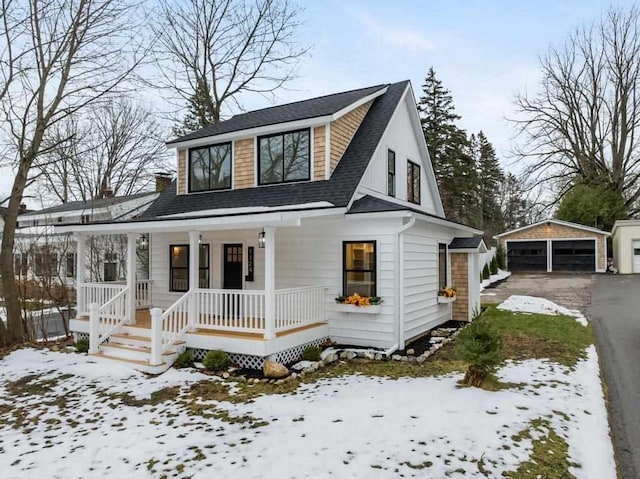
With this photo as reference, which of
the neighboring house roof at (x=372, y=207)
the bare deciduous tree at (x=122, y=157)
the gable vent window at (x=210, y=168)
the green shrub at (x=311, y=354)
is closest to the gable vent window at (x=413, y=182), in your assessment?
the neighboring house roof at (x=372, y=207)

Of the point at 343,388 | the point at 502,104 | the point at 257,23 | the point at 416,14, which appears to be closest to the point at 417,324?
the point at 343,388

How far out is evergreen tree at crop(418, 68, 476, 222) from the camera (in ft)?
98.9

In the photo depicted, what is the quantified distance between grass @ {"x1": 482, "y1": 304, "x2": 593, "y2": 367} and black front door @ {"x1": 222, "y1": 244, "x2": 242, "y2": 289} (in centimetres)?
625

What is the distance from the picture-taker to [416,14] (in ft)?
48.4

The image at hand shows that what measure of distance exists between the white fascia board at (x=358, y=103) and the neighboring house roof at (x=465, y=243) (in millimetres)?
4799

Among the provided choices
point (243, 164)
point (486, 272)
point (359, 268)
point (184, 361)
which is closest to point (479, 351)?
point (359, 268)

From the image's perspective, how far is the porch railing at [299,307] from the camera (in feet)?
25.8

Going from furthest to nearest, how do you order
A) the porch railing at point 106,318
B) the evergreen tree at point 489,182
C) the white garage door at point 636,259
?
1. the evergreen tree at point 489,182
2. the white garage door at point 636,259
3. the porch railing at point 106,318

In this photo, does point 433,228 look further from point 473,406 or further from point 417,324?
point 473,406

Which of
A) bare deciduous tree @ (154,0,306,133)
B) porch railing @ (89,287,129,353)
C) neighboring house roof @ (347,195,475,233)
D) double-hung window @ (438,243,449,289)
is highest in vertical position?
bare deciduous tree @ (154,0,306,133)

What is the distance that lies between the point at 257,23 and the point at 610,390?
19.1m

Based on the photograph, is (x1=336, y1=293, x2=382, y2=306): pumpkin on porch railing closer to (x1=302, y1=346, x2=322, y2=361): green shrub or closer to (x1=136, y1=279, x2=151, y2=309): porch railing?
(x1=302, y1=346, x2=322, y2=361): green shrub

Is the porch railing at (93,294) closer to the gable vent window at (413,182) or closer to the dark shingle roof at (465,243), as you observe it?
the gable vent window at (413,182)

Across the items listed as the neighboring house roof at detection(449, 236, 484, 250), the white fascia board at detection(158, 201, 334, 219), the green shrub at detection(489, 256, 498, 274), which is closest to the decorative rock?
the white fascia board at detection(158, 201, 334, 219)
